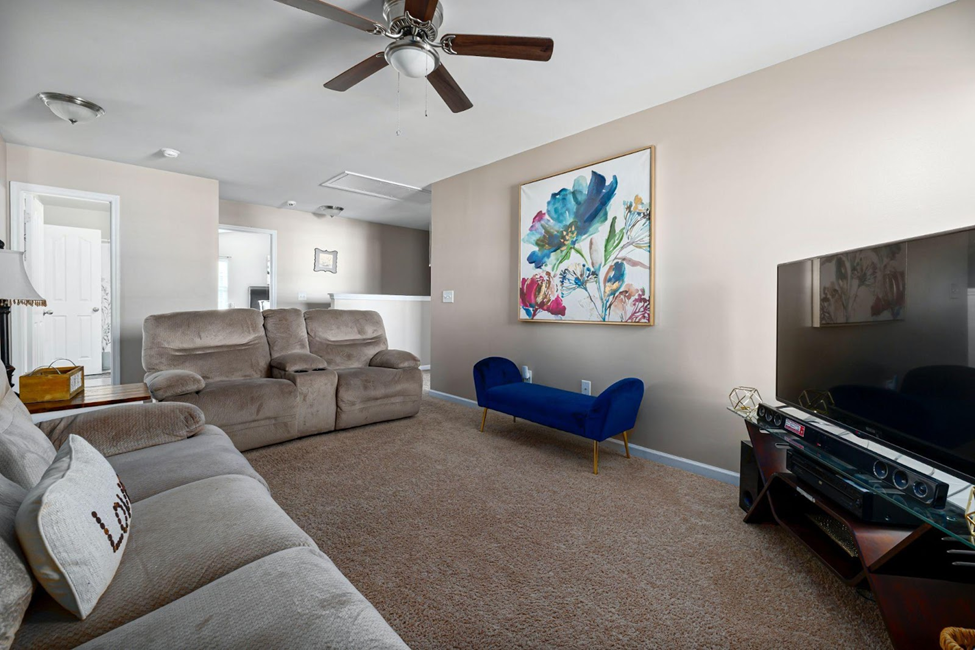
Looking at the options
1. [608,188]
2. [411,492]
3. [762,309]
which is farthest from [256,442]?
[762,309]

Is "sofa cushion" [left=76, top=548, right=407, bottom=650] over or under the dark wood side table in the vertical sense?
under

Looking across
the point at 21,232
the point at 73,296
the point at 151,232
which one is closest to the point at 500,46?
the point at 151,232

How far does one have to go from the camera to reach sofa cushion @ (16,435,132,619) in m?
0.74

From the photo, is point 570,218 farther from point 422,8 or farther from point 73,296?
point 73,296

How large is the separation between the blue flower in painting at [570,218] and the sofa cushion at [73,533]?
9.74 ft

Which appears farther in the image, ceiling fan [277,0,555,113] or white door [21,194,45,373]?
white door [21,194,45,373]

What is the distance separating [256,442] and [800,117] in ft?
12.6

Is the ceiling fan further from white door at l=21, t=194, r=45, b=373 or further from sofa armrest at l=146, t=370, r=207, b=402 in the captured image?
white door at l=21, t=194, r=45, b=373

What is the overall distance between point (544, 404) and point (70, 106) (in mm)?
3720

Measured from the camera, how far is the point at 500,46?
6.05 ft

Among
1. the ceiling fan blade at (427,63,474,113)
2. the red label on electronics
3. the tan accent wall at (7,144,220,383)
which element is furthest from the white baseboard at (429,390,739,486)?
the tan accent wall at (7,144,220,383)

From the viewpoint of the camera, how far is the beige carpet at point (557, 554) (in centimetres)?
133

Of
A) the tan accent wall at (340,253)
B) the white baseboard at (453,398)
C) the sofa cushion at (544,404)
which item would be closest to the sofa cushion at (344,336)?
the white baseboard at (453,398)

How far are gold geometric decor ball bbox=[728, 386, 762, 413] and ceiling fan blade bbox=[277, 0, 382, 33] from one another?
7.94ft
